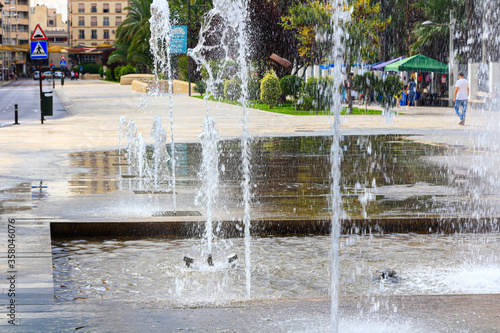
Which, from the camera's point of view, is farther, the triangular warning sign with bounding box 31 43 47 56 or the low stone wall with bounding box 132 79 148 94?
the low stone wall with bounding box 132 79 148 94

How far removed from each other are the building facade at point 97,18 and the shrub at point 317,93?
11937 centimetres

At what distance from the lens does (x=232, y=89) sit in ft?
127

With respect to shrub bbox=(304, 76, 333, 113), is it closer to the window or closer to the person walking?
the person walking

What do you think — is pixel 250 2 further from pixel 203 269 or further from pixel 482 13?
pixel 203 269

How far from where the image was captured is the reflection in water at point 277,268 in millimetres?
6016

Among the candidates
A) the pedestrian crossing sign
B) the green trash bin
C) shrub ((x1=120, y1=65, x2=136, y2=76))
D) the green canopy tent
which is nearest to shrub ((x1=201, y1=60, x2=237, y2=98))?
the green canopy tent

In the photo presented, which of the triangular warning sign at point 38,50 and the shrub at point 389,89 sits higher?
the triangular warning sign at point 38,50

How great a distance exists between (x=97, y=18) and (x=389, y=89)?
122104mm

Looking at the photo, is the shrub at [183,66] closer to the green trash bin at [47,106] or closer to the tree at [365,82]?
the tree at [365,82]

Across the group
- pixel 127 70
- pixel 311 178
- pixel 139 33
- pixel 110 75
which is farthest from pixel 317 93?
pixel 110 75

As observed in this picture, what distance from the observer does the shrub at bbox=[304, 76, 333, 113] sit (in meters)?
Result: 30.6

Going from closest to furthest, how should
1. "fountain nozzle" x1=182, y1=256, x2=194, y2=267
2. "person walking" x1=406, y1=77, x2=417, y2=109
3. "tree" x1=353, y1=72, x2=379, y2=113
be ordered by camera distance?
"fountain nozzle" x1=182, y1=256, x2=194, y2=267 → "tree" x1=353, y1=72, x2=379, y2=113 → "person walking" x1=406, y1=77, x2=417, y2=109

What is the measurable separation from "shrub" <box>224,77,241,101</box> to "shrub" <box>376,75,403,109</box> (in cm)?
834

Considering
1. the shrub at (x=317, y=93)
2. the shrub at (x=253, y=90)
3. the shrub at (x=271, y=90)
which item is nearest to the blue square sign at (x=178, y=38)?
the shrub at (x=253, y=90)
